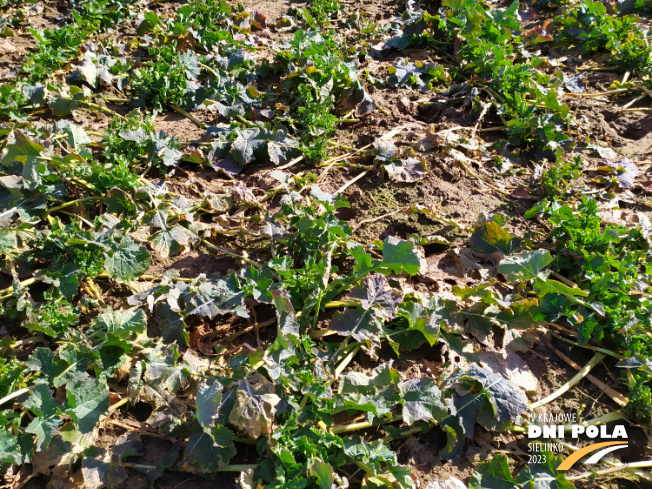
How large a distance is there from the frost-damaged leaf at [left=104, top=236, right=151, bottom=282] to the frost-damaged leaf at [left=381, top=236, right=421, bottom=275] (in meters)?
1.41

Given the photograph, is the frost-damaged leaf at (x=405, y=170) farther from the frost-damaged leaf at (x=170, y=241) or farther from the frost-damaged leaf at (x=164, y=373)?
the frost-damaged leaf at (x=164, y=373)

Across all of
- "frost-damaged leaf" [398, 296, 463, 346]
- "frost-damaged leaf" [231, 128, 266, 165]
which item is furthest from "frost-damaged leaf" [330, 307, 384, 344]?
"frost-damaged leaf" [231, 128, 266, 165]

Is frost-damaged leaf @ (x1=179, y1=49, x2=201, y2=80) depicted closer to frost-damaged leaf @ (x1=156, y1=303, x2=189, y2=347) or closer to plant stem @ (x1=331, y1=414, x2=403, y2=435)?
frost-damaged leaf @ (x1=156, y1=303, x2=189, y2=347)

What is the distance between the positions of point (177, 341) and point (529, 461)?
72.2 inches

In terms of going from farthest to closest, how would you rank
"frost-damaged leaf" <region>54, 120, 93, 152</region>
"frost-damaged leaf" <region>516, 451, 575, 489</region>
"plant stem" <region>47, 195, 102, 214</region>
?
"frost-damaged leaf" <region>54, 120, 93, 152</region> → "plant stem" <region>47, 195, 102, 214</region> → "frost-damaged leaf" <region>516, 451, 575, 489</region>

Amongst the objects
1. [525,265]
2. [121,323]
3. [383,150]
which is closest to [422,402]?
[525,265]

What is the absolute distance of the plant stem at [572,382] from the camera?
97.3 inches

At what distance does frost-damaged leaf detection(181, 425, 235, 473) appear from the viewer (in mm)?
2125

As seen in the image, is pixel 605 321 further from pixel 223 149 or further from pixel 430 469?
pixel 223 149

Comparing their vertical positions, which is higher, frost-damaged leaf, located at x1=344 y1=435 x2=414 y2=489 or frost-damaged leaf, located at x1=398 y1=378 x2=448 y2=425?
frost-damaged leaf, located at x1=398 y1=378 x2=448 y2=425

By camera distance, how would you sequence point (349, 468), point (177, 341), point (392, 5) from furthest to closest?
1. point (392, 5)
2. point (177, 341)
3. point (349, 468)

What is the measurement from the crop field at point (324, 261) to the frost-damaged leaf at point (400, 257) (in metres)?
0.01

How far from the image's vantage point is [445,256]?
3.24m

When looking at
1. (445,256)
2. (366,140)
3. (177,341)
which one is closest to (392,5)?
(366,140)
